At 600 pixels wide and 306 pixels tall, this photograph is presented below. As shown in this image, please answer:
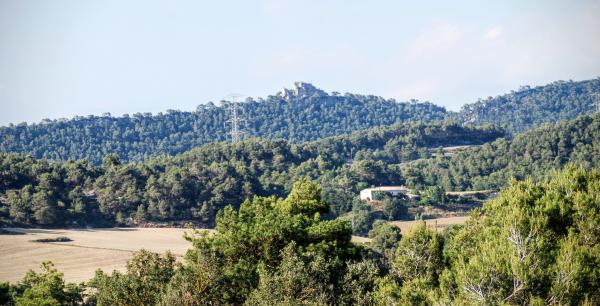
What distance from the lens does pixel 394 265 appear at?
28.9 metres

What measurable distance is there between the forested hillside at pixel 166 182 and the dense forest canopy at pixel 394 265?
5003 cm


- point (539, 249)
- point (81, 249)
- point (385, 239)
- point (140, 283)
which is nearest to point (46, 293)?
point (140, 283)

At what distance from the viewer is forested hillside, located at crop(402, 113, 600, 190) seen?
116m

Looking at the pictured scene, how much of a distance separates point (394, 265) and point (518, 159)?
103346 mm

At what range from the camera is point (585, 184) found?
29875 millimetres

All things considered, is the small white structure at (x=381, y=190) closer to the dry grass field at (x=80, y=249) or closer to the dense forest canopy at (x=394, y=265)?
the dry grass field at (x=80, y=249)

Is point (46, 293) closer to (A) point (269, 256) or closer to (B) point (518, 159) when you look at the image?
(A) point (269, 256)

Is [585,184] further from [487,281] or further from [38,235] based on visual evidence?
[38,235]

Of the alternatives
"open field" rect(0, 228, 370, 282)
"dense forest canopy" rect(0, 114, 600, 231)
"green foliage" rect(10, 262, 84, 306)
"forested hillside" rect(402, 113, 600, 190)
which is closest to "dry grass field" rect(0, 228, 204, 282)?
"open field" rect(0, 228, 370, 282)

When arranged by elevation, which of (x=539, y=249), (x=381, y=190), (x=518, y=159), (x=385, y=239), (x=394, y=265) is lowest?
(x=385, y=239)

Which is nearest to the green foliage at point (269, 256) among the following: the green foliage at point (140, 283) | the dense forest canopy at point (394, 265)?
the dense forest canopy at point (394, 265)

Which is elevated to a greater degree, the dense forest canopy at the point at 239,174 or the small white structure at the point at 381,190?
the dense forest canopy at the point at 239,174

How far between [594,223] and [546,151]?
104 meters

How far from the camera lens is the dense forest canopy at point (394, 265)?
20.7 meters
